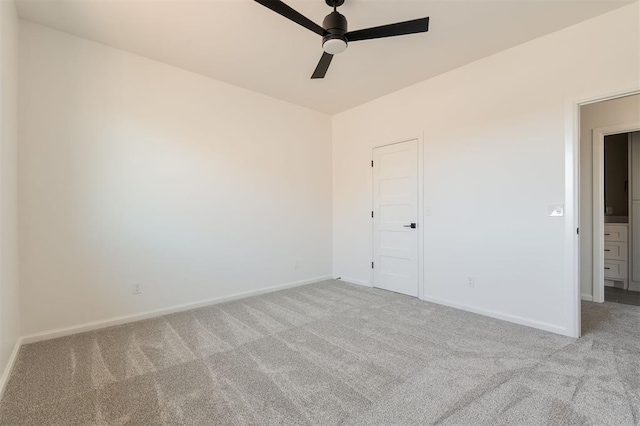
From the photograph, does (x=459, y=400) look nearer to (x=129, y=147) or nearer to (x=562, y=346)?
(x=562, y=346)

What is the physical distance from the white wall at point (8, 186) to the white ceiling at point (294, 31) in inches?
16.6

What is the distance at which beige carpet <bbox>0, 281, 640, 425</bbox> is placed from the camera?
163 centimetres

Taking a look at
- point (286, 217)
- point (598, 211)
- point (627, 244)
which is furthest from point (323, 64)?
point (627, 244)

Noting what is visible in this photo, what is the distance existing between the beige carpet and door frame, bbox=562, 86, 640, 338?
26 centimetres

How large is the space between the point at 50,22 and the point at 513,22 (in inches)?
163

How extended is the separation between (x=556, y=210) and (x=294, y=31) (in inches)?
117

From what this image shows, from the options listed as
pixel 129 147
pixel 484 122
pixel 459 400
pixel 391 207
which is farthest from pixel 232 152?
pixel 459 400

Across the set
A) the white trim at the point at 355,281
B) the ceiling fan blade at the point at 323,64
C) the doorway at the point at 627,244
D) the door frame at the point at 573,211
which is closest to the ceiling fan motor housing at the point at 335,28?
the ceiling fan blade at the point at 323,64

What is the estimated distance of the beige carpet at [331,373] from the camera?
5.35 ft

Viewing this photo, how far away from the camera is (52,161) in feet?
8.73

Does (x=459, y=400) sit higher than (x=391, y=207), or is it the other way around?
(x=391, y=207)

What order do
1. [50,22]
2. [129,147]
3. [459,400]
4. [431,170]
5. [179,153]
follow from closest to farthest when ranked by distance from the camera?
[459,400] → [50,22] → [129,147] → [179,153] → [431,170]

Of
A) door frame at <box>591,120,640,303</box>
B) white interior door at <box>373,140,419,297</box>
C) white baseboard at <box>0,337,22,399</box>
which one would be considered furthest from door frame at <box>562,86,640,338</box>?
white baseboard at <box>0,337,22,399</box>

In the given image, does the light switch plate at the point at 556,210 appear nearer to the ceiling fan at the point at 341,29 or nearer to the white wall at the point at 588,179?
the white wall at the point at 588,179
